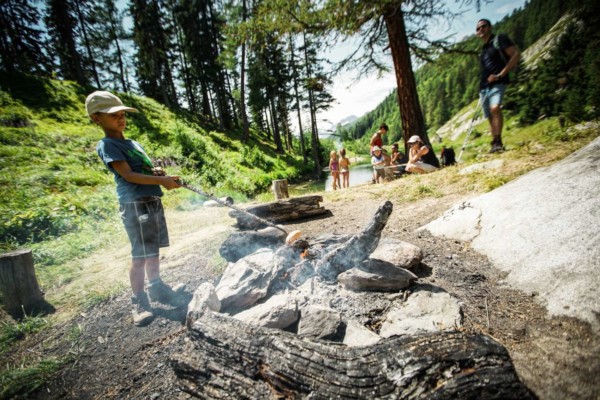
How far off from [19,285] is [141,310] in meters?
1.95

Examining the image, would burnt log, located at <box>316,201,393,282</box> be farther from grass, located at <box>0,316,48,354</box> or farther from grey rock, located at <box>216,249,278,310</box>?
grass, located at <box>0,316,48,354</box>

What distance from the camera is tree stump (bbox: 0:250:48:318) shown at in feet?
10.2

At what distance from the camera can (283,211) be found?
5.09 m

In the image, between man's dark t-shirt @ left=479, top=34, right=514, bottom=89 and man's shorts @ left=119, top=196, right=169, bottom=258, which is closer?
man's shorts @ left=119, top=196, right=169, bottom=258

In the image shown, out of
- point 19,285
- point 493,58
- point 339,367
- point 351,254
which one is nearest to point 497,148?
point 493,58

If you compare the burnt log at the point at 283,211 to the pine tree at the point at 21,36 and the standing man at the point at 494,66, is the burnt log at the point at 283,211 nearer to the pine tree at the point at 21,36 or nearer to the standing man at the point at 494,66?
the standing man at the point at 494,66

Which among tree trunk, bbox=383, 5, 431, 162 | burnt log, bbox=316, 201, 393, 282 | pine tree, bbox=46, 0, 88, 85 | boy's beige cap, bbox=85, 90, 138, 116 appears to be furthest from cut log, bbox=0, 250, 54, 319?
pine tree, bbox=46, 0, 88, 85

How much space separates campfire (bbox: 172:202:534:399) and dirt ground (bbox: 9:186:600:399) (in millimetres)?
257

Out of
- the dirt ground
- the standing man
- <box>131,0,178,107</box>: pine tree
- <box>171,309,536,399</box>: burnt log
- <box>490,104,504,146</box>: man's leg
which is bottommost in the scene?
the dirt ground

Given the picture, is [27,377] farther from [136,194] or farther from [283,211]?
[283,211]

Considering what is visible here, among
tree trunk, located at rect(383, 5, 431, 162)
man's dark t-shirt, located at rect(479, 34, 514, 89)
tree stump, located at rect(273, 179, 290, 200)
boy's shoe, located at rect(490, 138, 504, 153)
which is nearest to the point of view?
man's dark t-shirt, located at rect(479, 34, 514, 89)

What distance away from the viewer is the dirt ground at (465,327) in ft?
4.40

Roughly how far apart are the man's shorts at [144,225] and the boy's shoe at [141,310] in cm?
52

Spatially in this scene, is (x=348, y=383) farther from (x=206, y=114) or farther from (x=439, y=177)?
(x=206, y=114)
